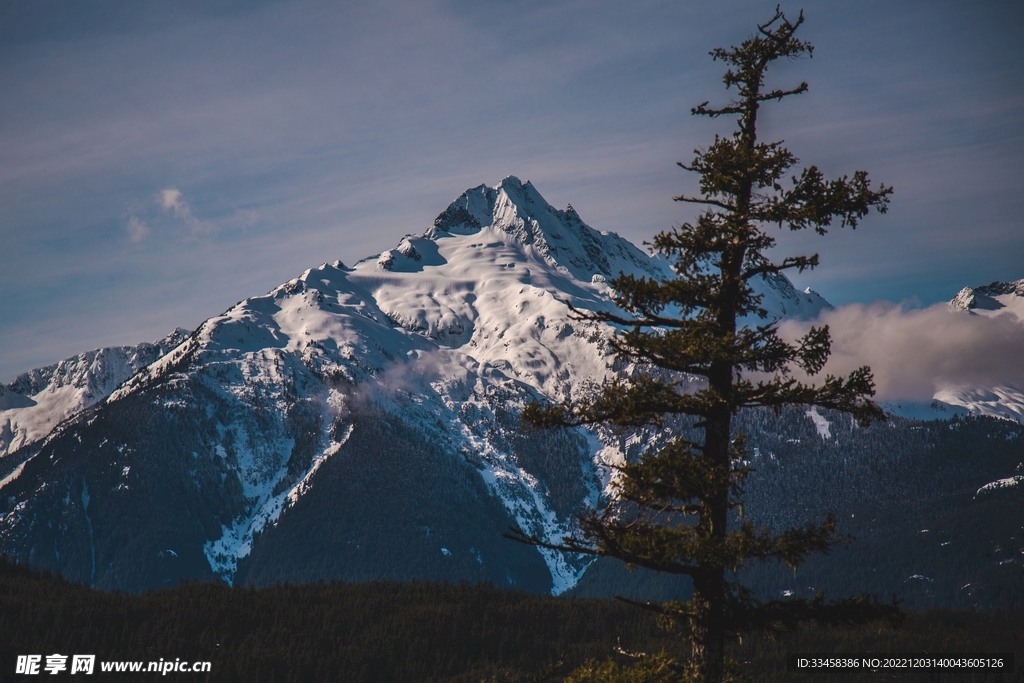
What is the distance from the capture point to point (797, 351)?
2183 cm

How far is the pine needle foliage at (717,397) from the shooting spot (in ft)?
69.5

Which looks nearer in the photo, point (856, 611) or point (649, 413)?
point (856, 611)

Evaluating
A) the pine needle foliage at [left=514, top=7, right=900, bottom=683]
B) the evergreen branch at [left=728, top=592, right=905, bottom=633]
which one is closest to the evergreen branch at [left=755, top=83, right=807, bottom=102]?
the pine needle foliage at [left=514, top=7, right=900, bottom=683]

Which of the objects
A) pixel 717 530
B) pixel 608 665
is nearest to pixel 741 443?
Answer: pixel 717 530

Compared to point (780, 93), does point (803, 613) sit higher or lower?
lower

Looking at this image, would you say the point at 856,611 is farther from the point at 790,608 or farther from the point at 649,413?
the point at 649,413

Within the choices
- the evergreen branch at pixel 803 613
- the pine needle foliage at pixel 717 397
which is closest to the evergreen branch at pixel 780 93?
the pine needle foliage at pixel 717 397

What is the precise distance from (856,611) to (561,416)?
23.8 ft

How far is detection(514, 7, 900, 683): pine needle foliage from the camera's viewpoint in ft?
69.5

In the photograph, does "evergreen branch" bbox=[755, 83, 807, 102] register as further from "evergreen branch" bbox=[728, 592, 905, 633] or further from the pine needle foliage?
"evergreen branch" bbox=[728, 592, 905, 633]

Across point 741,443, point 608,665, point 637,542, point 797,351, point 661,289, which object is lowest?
point 608,665

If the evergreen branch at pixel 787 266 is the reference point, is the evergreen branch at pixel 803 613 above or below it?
below

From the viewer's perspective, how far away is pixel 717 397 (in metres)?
22.0

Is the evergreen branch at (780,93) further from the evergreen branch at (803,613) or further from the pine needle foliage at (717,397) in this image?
the evergreen branch at (803,613)
